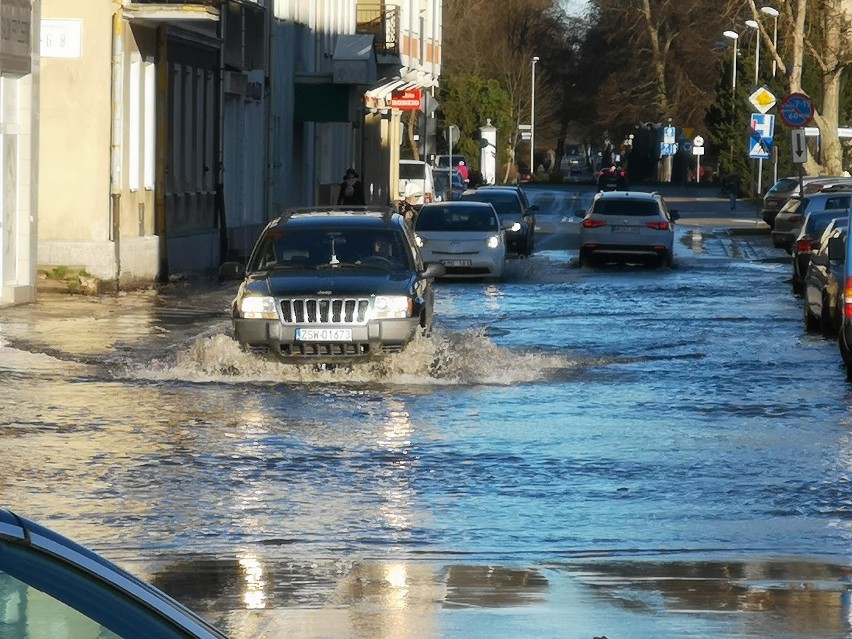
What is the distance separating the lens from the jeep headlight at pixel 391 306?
17516mm

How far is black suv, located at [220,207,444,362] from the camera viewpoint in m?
17.5

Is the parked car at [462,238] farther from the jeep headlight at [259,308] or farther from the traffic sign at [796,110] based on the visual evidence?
the jeep headlight at [259,308]

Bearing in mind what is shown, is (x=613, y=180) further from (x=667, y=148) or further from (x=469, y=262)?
(x=469, y=262)

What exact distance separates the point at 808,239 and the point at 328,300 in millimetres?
14784

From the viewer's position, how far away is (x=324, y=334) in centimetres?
1745

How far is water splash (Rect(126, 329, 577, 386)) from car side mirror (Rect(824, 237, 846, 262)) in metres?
2.93

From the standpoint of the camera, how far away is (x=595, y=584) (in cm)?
889

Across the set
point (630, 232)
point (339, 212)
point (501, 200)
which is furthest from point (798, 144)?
point (339, 212)

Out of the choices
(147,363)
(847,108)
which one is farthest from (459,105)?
(147,363)

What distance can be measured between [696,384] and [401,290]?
9.12 ft

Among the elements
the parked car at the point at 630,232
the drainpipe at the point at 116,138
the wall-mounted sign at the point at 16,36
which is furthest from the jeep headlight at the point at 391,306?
the parked car at the point at 630,232

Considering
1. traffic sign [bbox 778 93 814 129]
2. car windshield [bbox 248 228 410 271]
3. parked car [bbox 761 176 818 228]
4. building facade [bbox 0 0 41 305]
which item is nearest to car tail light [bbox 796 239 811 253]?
traffic sign [bbox 778 93 814 129]

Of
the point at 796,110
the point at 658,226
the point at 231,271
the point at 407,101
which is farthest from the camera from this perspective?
the point at 407,101

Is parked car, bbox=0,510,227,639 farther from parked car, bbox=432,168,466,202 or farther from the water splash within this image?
parked car, bbox=432,168,466,202
